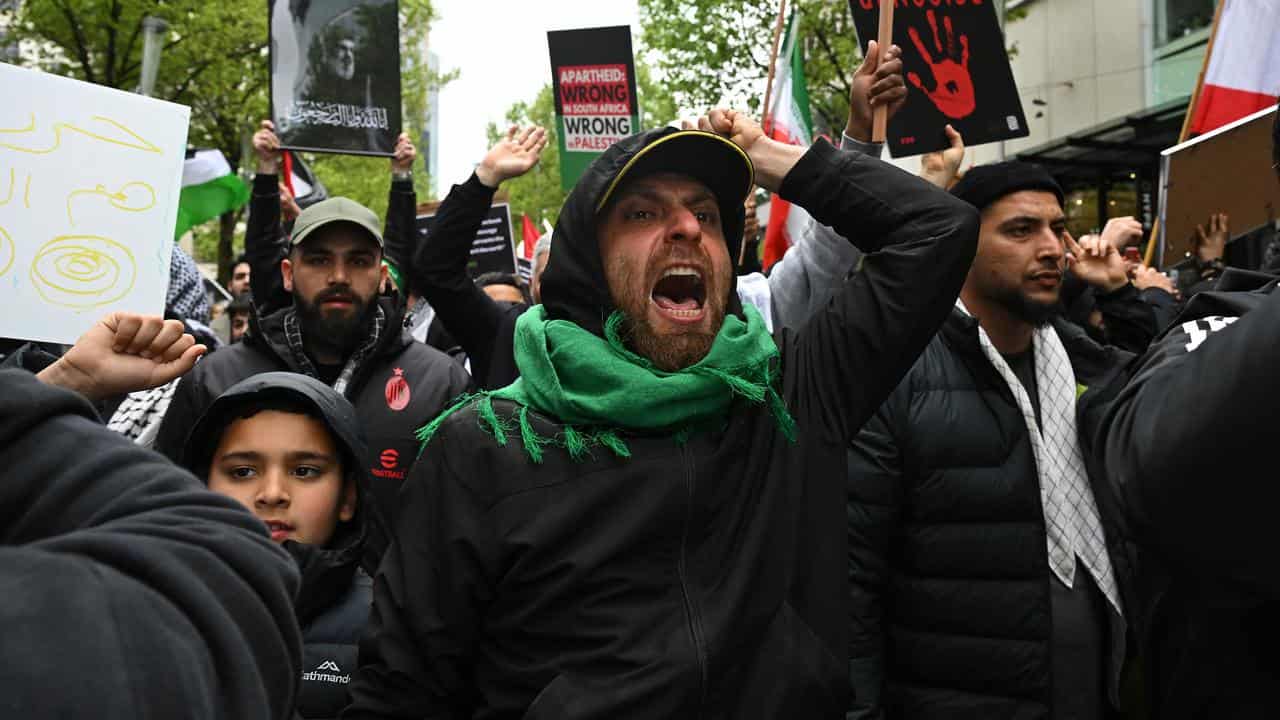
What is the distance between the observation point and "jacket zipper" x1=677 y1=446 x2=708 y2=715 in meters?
1.83

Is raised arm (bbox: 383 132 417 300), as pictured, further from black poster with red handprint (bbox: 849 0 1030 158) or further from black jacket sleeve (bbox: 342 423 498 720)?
black jacket sleeve (bbox: 342 423 498 720)

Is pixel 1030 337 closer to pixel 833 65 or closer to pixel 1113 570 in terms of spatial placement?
pixel 1113 570

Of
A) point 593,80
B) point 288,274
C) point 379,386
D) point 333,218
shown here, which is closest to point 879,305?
point 379,386

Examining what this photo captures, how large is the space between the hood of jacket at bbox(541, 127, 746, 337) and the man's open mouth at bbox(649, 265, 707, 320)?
73 millimetres

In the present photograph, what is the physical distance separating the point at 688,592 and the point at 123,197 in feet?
5.95

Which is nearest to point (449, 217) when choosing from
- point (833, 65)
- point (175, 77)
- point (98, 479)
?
point (98, 479)

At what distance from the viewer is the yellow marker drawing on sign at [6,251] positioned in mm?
2551

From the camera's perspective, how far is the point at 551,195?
4125 centimetres

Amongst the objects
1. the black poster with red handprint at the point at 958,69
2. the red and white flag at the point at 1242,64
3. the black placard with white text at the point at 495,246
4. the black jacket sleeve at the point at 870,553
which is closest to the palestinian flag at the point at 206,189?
the black placard with white text at the point at 495,246

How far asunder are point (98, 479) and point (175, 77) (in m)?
18.0

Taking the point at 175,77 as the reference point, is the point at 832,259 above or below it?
below

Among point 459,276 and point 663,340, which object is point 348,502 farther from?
point 459,276

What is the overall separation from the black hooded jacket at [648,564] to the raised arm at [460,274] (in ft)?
5.56

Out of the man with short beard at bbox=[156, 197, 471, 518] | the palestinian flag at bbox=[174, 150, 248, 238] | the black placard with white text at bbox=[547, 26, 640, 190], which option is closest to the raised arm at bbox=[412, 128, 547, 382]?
the man with short beard at bbox=[156, 197, 471, 518]
